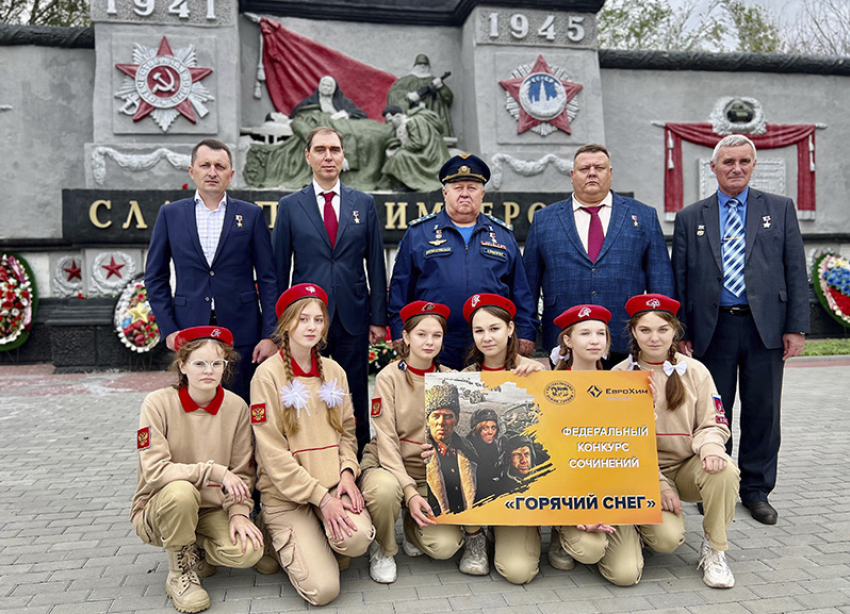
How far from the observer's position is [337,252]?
367 cm

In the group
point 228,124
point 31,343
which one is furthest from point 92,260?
point 228,124

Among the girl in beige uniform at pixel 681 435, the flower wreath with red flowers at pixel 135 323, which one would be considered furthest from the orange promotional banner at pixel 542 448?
the flower wreath with red flowers at pixel 135 323

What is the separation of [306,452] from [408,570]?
0.68 m

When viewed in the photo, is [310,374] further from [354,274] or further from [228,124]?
[228,124]

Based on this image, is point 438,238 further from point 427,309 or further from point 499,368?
point 499,368

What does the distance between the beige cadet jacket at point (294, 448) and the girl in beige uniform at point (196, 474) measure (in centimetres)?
12

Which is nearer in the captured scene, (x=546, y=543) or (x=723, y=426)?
(x=723, y=426)

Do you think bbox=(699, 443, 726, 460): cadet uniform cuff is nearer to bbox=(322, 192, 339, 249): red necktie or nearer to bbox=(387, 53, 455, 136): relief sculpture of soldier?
bbox=(322, 192, 339, 249): red necktie

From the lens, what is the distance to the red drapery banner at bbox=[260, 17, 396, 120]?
10562 mm

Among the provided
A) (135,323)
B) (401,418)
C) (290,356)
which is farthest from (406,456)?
(135,323)

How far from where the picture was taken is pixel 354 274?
12.2 feet

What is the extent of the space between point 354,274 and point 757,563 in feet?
7.93

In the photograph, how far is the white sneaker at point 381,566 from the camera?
275 centimetres

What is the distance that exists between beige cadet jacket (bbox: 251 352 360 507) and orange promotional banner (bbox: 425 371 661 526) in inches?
16.5
